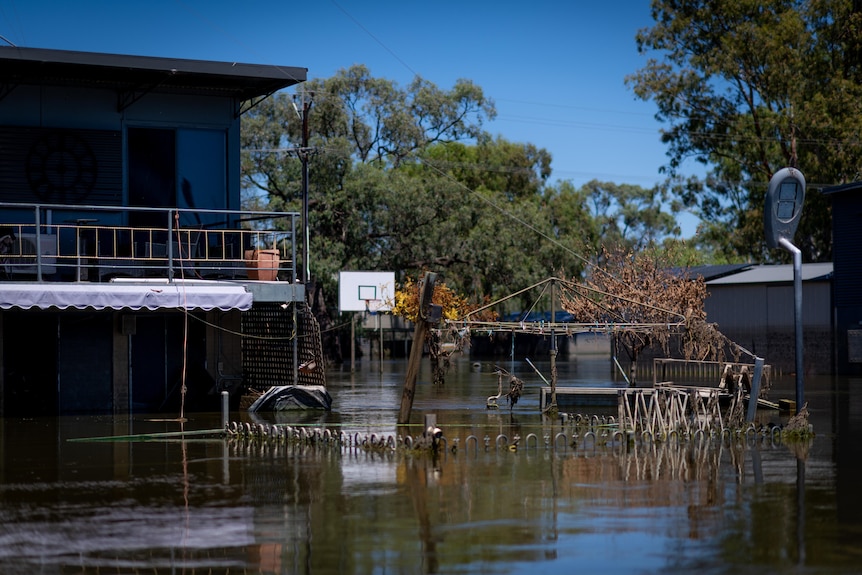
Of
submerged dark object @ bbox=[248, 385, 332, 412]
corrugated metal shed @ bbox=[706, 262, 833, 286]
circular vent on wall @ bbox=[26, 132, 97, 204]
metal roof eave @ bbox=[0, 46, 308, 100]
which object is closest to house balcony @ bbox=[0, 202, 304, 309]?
circular vent on wall @ bbox=[26, 132, 97, 204]

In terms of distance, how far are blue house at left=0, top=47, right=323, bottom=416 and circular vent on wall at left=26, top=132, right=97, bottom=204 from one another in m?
0.03

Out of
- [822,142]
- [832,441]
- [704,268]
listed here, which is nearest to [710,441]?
[832,441]

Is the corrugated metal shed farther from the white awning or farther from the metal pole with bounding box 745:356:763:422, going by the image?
the white awning

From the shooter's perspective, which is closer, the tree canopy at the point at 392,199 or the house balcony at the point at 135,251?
the house balcony at the point at 135,251

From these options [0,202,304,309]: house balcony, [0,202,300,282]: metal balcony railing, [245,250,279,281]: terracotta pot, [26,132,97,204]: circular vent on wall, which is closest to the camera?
[0,202,304,309]: house balcony

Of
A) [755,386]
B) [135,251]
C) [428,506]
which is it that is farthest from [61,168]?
[428,506]

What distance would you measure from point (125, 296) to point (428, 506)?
38.5 ft

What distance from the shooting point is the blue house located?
2375 cm

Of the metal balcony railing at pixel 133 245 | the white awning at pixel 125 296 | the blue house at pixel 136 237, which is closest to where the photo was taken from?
the white awning at pixel 125 296

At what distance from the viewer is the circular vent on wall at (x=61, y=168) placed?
82.3 feet

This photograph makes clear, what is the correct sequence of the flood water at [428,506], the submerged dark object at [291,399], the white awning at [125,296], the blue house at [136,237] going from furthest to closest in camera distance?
the submerged dark object at [291,399] → the blue house at [136,237] → the white awning at [125,296] → the flood water at [428,506]

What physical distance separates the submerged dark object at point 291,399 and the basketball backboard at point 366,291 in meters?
22.2

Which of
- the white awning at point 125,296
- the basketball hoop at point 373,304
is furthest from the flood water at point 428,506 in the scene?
the basketball hoop at point 373,304

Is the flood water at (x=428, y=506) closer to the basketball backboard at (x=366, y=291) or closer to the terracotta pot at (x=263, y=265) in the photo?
the terracotta pot at (x=263, y=265)
